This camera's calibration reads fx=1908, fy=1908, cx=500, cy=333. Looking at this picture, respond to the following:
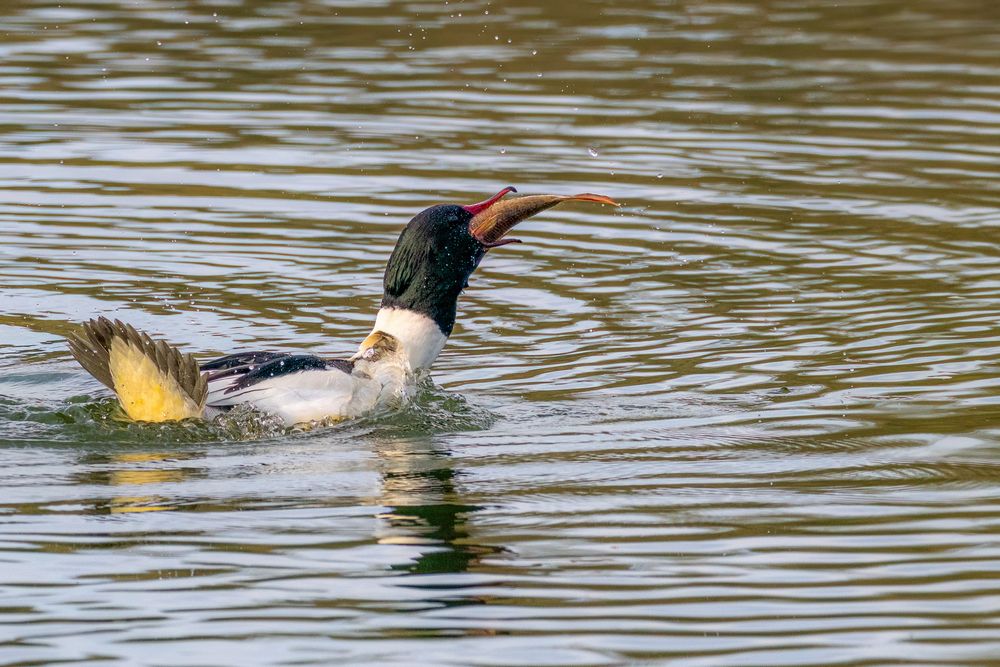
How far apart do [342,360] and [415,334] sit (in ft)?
1.18

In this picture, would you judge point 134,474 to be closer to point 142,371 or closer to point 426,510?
point 142,371

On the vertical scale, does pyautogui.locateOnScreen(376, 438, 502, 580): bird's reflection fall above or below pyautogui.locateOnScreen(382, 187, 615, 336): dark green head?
below

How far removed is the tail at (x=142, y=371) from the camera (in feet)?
25.5

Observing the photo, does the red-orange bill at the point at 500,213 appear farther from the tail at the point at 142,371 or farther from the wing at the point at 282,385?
the tail at the point at 142,371

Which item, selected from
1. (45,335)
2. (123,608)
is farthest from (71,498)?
(45,335)

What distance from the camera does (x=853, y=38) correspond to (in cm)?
1819

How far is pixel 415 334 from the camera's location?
28.9 ft

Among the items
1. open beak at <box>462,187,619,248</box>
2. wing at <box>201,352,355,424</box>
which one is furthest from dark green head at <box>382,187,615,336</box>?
wing at <box>201,352,355,424</box>

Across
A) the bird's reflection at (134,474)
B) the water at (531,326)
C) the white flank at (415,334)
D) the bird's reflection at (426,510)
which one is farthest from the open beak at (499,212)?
the bird's reflection at (134,474)

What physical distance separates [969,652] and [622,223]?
726cm

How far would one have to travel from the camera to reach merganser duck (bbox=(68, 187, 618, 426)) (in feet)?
25.8

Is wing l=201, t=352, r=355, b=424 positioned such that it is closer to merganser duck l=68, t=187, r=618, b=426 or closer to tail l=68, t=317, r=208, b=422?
merganser duck l=68, t=187, r=618, b=426

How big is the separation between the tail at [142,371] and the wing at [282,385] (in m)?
0.13

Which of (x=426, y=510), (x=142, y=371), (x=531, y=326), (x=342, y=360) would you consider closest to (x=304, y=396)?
(x=342, y=360)
